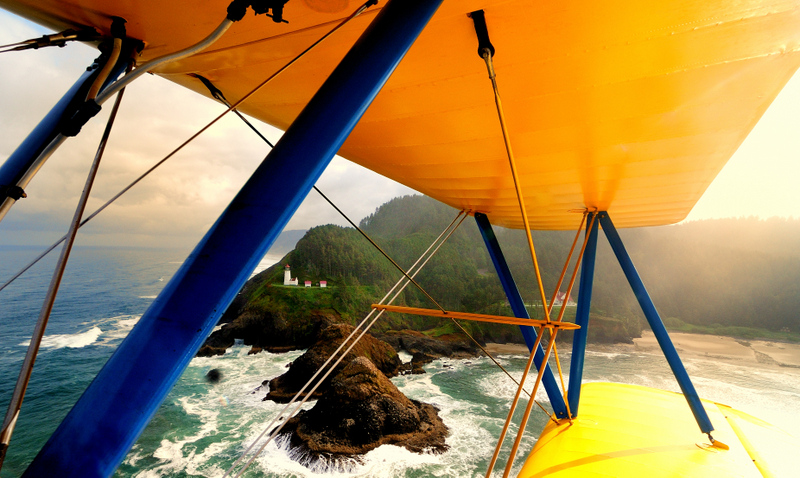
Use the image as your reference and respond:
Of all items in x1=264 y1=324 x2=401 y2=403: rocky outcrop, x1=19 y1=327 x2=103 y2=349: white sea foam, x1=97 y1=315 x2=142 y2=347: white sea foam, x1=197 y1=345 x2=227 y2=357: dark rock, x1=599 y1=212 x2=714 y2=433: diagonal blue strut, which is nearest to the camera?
x1=599 y1=212 x2=714 y2=433: diagonal blue strut

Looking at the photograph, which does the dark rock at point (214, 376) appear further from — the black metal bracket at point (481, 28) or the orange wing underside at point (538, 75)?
the black metal bracket at point (481, 28)

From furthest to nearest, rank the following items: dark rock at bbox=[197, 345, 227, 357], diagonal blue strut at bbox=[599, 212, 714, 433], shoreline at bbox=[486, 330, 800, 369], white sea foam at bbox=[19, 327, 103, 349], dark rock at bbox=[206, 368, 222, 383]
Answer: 1. shoreline at bbox=[486, 330, 800, 369]
2. white sea foam at bbox=[19, 327, 103, 349]
3. dark rock at bbox=[197, 345, 227, 357]
4. dark rock at bbox=[206, 368, 222, 383]
5. diagonal blue strut at bbox=[599, 212, 714, 433]

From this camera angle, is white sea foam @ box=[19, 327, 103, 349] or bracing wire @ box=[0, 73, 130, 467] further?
white sea foam @ box=[19, 327, 103, 349]

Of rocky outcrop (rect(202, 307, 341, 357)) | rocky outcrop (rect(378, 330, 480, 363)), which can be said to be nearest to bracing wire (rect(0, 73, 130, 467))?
rocky outcrop (rect(378, 330, 480, 363))

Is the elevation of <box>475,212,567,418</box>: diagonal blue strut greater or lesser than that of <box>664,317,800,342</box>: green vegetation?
greater

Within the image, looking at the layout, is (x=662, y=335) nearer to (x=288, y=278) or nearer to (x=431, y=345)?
(x=431, y=345)

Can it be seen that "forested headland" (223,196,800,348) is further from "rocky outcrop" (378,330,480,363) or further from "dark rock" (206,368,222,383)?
"dark rock" (206,368,222,383)

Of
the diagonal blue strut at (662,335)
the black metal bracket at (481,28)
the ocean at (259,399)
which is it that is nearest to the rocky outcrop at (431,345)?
the ocean at (259,399)

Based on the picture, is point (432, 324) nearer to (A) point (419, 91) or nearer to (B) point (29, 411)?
(B) point (29, 411)
